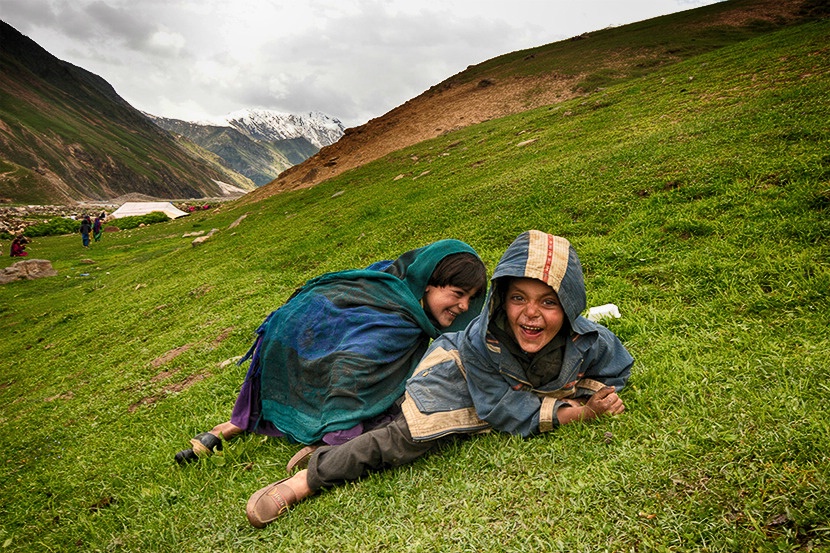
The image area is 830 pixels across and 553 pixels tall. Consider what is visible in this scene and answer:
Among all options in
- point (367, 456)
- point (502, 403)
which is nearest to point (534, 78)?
point (502, 403)

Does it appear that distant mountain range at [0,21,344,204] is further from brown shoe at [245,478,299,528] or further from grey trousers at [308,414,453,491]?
grey trousers at [308,414,453,491]

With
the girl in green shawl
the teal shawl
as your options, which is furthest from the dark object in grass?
the teal shawl

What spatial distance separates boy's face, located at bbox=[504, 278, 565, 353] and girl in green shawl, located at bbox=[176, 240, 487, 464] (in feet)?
4.06

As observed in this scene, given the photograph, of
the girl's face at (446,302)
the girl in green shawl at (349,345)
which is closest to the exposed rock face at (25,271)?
the girl in green shawl at (349,345)

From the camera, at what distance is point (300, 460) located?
3816 millimetres

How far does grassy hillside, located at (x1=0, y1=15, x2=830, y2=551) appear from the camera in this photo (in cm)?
240

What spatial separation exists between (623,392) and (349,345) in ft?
7.89

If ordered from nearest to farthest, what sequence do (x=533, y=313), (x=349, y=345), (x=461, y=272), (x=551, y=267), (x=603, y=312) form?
(x=551, y=267), (x=533, y=313), (x=349, y=345), (x=461, y=272), (x=603, y=312)

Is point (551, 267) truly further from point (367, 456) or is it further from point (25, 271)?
point (25, 271)

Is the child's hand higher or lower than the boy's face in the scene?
lower

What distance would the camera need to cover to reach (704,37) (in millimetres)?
30312

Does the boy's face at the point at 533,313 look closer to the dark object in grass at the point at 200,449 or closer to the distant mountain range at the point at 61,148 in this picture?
the dark object in grass at the point at 200,449

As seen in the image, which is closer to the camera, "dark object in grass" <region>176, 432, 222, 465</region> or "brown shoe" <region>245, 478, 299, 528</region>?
"brown shoe" <region>245, 478, 299, 528</region>

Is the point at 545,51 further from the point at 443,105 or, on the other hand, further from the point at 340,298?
the point at 340,298
